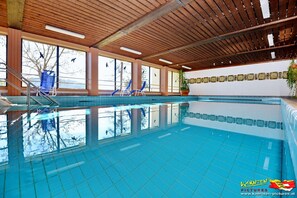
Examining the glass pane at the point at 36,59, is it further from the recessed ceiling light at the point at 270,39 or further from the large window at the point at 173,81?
the recessed ceiling light at the point at 270,39

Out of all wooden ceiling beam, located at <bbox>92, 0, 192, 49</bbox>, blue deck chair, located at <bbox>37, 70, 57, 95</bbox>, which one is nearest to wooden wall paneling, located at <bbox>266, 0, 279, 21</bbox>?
wooden ceiling beam, located at <bbox>92, 0, 192, 49</bbox>

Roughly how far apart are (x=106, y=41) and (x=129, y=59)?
2767mm

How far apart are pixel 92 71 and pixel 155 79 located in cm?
549

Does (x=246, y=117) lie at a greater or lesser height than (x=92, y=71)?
lesser

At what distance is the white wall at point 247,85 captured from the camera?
9508 millimetres

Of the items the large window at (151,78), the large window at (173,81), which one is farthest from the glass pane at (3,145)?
the large window at (173,81)

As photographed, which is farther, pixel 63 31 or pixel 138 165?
pixel 63 31

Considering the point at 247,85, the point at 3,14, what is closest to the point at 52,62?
the point at 3,14

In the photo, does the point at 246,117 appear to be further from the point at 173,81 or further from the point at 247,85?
the point at 173,81

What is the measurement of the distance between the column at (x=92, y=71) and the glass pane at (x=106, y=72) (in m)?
1.26

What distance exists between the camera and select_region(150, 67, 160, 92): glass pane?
11.6 m

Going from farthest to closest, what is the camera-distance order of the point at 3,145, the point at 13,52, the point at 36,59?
the point at 36,59, the point at 13,52, the point at 3,145

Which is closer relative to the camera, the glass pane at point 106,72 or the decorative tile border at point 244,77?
the glass pane at point 106,72

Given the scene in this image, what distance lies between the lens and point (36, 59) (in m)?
8.46
